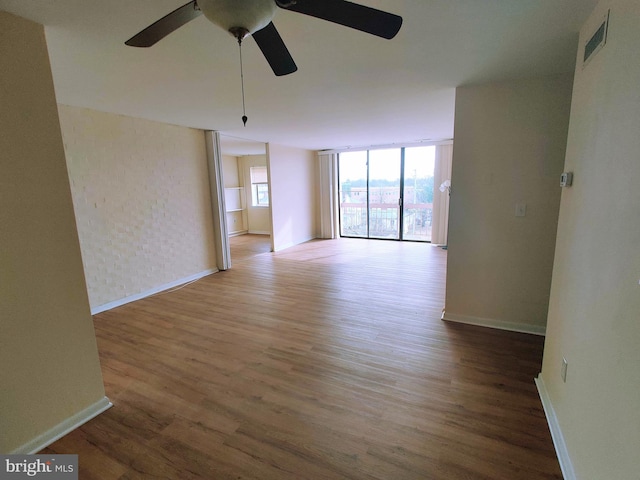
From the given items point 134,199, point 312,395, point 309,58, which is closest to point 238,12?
point 309,58

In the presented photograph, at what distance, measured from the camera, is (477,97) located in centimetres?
269

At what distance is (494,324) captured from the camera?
2945 millimetres

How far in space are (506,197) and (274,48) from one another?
2407 mm

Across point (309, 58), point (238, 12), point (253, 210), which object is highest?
point (309, 58)

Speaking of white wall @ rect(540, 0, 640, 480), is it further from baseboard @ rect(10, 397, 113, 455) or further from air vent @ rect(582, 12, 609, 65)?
baseboard @ rect(10, 397, 113, 455)

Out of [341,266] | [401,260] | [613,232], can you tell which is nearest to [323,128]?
[341,266]

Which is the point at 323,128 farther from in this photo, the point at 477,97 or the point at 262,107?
the point at 477,97

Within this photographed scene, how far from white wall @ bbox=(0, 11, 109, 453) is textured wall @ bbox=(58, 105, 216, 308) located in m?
1.96

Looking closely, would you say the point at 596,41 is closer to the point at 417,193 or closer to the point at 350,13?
the point at 350,13

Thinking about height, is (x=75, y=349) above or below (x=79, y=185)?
below

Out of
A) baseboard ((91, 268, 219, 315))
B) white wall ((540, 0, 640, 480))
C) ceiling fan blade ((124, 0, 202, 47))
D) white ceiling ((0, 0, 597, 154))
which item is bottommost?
baseboard ((91, 268, 219, 315))

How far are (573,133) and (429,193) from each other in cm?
525

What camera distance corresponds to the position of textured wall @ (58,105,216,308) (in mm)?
3355

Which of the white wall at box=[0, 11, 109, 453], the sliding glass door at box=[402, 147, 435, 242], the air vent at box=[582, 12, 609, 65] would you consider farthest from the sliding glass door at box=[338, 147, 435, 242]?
the white wall at box=[0, 11, 109, 453]
